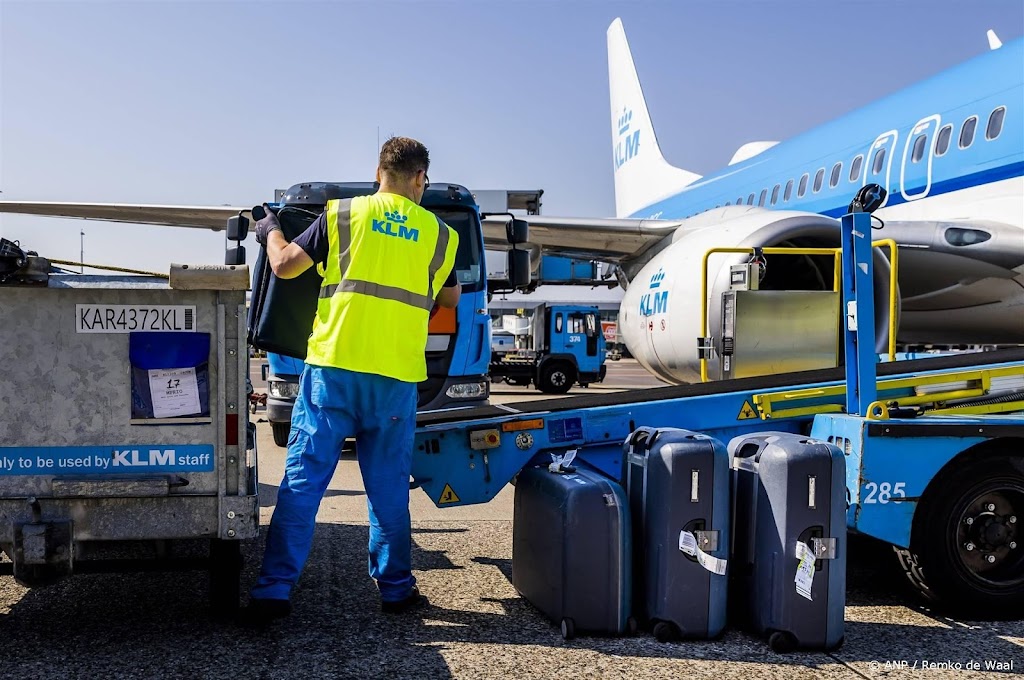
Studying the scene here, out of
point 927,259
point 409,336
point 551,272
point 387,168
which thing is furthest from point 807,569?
point 551,272

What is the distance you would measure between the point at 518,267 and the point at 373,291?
13.1 ft

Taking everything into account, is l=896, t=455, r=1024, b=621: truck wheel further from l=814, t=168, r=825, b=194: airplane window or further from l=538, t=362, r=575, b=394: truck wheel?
l=538, t=362, r=575, b=394: truck wheel

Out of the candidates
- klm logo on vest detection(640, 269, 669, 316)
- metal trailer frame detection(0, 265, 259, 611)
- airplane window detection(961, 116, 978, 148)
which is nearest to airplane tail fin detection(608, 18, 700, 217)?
airplane window detection(961, 116, 978, 148)

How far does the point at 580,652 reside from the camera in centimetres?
366

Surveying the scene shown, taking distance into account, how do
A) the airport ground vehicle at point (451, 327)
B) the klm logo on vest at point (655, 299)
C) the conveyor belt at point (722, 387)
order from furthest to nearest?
the klm logo on vest at point (655, 299)
the airport ground vehicle at point (451, 327)
the conveyor belt at point (722, 387)

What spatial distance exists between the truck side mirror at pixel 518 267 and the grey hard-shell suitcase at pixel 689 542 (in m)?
4.15

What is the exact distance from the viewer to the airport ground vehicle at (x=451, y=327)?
8.01 meters

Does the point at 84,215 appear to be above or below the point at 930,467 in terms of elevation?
above

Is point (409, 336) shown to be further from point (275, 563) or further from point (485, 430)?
point (275, 563)

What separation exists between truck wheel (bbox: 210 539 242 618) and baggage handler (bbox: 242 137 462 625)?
0.09m

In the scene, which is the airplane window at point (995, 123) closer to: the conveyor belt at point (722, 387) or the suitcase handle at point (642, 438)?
the conveyor belt at point (722, 387)

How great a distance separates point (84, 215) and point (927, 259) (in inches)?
450

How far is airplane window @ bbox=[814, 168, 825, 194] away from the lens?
38.9 feet

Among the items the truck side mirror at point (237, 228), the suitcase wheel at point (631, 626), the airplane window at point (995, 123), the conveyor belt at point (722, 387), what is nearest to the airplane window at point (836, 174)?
the airplane window at point (995, 123)
